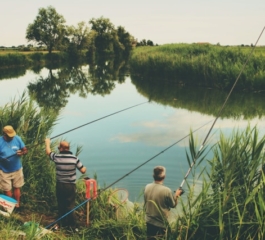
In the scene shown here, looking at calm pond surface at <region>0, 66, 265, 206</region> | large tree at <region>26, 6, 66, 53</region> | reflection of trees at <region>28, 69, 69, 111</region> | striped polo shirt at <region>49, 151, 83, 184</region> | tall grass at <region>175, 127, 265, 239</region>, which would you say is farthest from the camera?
large tree at <region>26, 6, 66, 53</region>

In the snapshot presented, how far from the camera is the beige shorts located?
5.46m

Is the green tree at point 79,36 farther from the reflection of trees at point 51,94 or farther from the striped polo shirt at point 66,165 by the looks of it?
the striped polo shirt at point 66,165

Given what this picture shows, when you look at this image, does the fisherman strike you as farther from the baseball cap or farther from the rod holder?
the baseball cap

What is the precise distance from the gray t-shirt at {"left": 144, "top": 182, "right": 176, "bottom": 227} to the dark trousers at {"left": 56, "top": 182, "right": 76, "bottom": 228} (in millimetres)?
1426

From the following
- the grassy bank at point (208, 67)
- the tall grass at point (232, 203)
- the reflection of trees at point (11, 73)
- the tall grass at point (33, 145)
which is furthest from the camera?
the reflection of trees at point (11, 73)

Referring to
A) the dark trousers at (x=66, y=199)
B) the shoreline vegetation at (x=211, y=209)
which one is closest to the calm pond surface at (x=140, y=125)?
the shoreline vegetation at (x=211, y=209)

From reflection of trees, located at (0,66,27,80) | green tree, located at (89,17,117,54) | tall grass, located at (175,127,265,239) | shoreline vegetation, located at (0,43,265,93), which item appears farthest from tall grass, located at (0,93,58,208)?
green tree, located at (89,17,117,54)

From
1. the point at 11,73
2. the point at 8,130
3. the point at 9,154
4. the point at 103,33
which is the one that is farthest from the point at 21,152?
the point at 103,33

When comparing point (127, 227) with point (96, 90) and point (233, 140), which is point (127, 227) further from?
point (96, 90)

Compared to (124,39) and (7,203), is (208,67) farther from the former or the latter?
(124,39)

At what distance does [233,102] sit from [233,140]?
487 inches

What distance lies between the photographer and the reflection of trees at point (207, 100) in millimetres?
14945

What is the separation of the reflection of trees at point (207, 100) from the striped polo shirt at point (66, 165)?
10.1 meters

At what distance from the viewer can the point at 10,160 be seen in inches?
213
